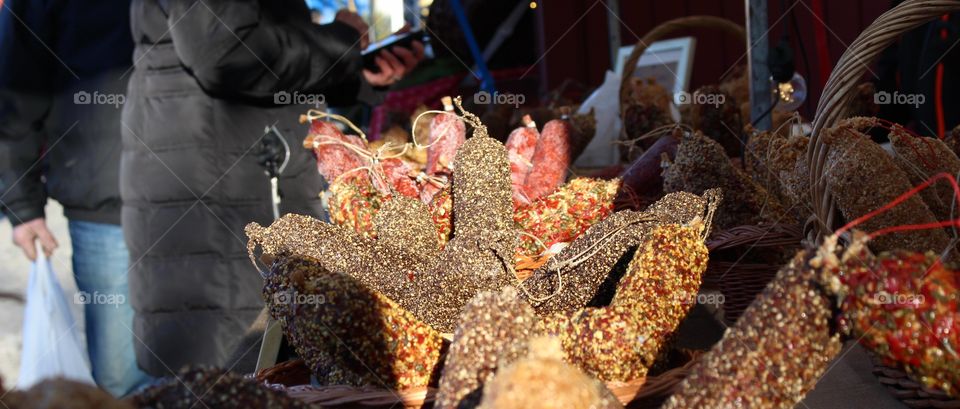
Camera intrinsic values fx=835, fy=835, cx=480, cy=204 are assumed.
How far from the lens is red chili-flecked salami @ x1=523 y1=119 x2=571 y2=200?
73.4 inches

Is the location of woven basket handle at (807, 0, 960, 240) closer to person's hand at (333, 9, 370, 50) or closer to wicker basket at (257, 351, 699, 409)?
wicker basket at (257, 351, 699, 409)

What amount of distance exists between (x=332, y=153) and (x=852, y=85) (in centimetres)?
110

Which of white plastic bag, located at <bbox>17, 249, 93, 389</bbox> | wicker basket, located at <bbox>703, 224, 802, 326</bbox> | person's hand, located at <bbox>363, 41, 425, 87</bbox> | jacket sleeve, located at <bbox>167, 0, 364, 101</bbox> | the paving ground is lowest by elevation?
the paving ground

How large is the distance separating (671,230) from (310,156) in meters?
1.85

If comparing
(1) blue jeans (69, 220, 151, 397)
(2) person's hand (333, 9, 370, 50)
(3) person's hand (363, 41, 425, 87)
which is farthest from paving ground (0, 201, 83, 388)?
(2) person's hand (333, 9, 370, 50)

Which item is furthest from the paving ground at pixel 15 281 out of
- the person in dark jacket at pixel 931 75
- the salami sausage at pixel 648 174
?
the person in dark jacket at pixel 931 75

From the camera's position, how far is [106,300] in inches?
119

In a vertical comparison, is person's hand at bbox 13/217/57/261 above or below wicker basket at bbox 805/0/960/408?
below

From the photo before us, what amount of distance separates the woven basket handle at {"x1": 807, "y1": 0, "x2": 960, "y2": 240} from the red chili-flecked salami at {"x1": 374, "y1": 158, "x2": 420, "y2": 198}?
0.88 m

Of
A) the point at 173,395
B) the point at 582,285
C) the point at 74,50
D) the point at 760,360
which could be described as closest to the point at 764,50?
the point at 582,285

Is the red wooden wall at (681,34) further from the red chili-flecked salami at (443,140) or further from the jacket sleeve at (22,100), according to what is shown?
the jacket sleeve at (22,100)

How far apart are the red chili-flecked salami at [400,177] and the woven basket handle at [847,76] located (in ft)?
2.88

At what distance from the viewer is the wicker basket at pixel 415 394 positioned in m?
0.93

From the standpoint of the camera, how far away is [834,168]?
47.1 inches
